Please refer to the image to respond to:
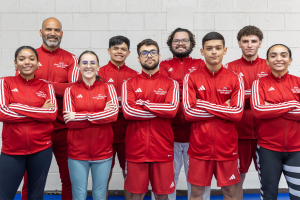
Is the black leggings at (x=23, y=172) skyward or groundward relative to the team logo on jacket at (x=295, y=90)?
groundward

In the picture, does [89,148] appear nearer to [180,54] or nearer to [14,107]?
[14,107]

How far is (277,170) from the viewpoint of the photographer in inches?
89.0

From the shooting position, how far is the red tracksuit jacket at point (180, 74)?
2822 mm

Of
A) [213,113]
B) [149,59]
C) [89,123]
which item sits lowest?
[89,123]

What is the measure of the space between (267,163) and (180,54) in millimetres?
1464

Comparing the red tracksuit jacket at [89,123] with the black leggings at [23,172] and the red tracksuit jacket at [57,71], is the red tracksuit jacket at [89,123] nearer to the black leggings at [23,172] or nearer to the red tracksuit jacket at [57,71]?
the black leggings at [23,172]

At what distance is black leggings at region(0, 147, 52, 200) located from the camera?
7.38ft

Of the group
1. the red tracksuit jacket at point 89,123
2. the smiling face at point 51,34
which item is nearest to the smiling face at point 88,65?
the red tracksuit jacket at point 89,123

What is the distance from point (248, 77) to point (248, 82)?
2.3 inches

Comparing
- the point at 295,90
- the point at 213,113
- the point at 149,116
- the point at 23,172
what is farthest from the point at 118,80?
the point at 295,90

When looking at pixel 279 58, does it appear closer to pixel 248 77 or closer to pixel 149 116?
pixel 248 77

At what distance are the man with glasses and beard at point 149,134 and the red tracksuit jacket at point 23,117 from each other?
2.51ft

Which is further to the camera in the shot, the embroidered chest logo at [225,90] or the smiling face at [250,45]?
the smiling face at [250,45]

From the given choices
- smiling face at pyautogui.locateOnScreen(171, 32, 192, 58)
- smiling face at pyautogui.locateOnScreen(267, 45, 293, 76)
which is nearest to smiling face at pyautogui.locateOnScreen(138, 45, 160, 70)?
smiling face at pyautogui.locateOnScreen(171, 32, 192, 58)
